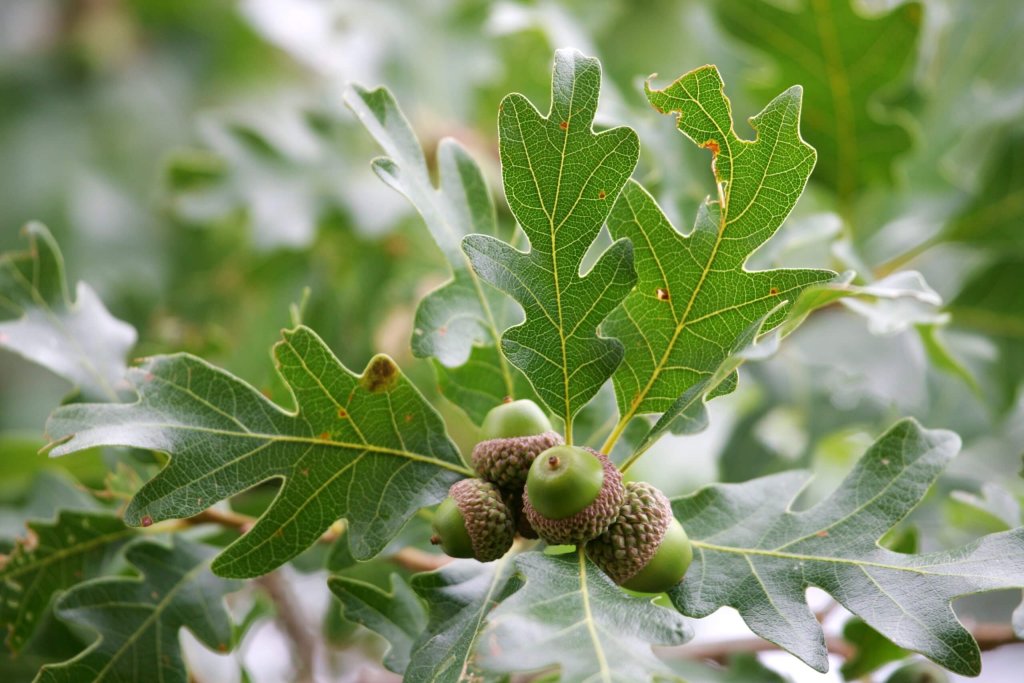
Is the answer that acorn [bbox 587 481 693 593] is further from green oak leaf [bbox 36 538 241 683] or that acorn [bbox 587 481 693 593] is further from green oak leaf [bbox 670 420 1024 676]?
green oak leaf [bbox 36 538 241 683]

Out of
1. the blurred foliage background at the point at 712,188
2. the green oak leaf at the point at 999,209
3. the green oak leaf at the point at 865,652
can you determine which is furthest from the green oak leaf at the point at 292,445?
the green oak leaf at the point at 999,209

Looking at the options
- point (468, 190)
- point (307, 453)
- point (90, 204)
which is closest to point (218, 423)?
point (307, 453)

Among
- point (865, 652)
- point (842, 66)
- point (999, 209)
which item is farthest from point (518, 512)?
point (999, 209)

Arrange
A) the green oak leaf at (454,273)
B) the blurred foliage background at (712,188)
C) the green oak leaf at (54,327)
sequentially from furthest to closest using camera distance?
the blurred foliage background at (712,188)
the green oak leaf at (54,327)
the green oak leaf at (454,273)

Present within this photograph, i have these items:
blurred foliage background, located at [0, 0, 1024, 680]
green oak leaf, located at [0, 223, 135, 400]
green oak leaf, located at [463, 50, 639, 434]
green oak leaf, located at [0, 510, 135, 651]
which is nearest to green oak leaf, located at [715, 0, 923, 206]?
blurred foliage background, located at [0, 0, 1024, 680]

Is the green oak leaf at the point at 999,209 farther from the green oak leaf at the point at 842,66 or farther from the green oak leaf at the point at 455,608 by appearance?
the green oak leaf at the point at 455,608
